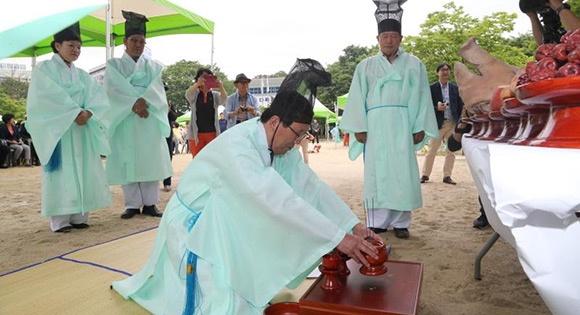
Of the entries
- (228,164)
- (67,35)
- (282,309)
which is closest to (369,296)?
(282,309)

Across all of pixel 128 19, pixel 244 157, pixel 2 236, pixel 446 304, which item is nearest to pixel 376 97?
pixel 446 304

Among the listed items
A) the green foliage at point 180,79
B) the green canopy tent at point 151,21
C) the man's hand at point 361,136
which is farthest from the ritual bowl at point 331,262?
the green foliage at point 180,79

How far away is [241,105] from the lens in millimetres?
6055

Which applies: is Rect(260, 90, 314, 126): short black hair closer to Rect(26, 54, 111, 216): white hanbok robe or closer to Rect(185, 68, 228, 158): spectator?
Rect(26, 54, 111, 216): white hanbok robe

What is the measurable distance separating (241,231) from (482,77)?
1426 millimetres

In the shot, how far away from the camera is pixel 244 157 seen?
1.66m

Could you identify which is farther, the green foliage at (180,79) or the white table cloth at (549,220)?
the green foliage at (180,79)

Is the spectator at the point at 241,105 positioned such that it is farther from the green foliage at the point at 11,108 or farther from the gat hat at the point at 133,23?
the green foliage at the point at 11,108

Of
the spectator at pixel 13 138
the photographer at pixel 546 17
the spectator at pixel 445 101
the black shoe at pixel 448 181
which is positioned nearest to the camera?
the photographer at pixel 546 17

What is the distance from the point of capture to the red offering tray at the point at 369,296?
134 centimetres

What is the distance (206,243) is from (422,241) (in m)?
2.31

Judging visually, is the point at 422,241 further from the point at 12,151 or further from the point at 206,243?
the point at 12,151

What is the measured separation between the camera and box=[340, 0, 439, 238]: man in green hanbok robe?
3619mm

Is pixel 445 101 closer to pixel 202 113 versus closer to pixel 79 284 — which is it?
pixel 202 113
